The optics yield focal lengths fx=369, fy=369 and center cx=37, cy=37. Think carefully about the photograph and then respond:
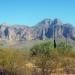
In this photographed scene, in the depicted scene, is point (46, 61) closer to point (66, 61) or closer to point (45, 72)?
point (45, 72)

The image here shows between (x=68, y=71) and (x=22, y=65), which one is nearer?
(x=22, y=65)

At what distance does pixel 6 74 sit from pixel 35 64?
16.0ft

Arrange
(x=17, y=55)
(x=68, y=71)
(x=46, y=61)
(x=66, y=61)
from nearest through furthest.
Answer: (x=46, y=61) < (x=17, y=55) < (x=66, y=61) < (x=68, y=71)

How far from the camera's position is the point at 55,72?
137 ft

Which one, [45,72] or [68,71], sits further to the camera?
[68,71]

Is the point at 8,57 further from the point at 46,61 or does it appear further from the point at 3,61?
the point at 46,61

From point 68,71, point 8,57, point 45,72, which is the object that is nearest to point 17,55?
point 8,57

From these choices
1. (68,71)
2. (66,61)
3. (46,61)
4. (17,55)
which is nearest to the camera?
(46,61)

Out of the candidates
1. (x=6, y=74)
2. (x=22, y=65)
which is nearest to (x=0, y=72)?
(x=6, y=74)

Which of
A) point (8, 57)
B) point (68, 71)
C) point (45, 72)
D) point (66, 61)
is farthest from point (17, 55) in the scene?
point (68, 71)

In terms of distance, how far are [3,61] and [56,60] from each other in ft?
19.6

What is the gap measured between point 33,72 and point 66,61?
570cm

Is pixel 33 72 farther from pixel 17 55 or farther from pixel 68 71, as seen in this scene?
pixel 68 71

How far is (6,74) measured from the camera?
139 feet
